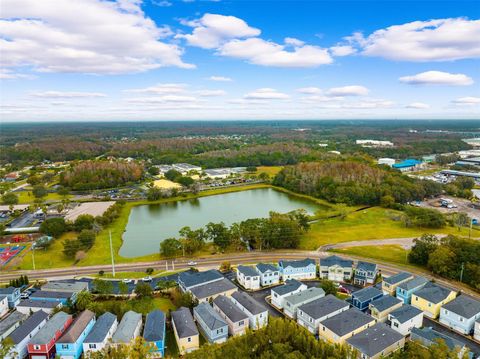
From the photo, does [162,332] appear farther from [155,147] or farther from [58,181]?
[155,147]

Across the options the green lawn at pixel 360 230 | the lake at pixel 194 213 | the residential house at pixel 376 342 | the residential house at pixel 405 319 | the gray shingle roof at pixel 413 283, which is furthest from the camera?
the lake at pixel 194 213

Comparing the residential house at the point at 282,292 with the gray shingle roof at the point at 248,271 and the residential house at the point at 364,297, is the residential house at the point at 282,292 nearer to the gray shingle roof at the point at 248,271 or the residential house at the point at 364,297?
the gray shingle roof at the point at 248,271

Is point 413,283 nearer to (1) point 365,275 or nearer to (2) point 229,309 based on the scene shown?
(1) point 365,275

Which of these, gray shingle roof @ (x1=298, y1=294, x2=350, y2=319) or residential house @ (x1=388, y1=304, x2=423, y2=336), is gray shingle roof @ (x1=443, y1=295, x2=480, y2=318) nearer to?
residential house @ (x1=388, y1=304, x2=423, y2=336)

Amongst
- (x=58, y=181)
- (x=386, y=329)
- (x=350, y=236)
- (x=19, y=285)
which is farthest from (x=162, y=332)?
(x=58, y=181)

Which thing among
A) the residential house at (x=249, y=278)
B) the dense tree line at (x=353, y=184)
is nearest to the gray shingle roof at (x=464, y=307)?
the residential house at (x=249, y=278)

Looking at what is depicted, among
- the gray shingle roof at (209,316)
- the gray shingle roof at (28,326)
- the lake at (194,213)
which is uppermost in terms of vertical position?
the gray shingle roof at (209,316)
